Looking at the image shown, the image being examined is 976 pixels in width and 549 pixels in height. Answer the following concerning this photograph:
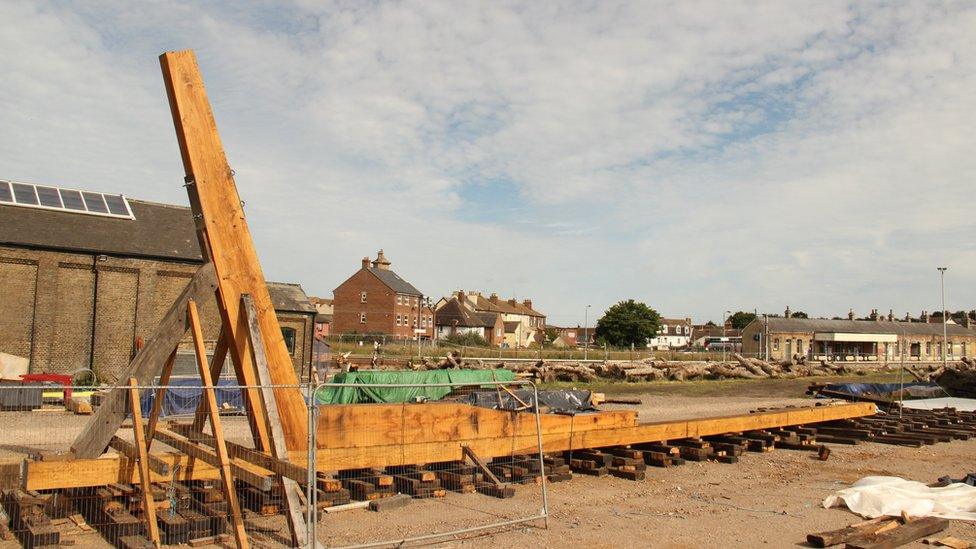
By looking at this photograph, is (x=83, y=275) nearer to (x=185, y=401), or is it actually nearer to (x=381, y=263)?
(x=185, y=401)

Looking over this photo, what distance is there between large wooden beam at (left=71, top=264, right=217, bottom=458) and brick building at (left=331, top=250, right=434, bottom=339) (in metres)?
64.7

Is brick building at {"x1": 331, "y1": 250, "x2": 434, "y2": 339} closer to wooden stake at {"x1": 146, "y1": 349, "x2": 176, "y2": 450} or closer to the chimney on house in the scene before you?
the chimney on house

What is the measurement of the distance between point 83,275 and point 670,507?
26746 mm

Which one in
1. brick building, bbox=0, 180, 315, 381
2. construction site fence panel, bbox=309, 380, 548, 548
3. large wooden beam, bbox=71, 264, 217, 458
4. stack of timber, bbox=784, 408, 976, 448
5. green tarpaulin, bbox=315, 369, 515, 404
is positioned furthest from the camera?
brick building, bbox=0, 180, 315, 381

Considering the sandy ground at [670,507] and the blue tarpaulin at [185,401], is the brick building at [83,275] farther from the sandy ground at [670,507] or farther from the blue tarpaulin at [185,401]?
the sandy ground at [670,507]

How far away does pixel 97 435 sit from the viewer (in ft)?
23.0

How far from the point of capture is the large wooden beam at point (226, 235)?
7086 mm

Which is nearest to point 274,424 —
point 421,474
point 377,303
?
point 421,474

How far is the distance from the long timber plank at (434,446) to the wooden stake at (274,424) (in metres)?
0.33

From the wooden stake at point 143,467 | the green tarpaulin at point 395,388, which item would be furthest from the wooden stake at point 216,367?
the green tarpaulin at point 395,388

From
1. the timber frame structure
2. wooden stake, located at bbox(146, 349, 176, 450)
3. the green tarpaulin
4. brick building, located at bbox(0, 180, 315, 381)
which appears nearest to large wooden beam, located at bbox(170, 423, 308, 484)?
the timber frame structure

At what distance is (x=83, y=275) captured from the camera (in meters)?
28.8

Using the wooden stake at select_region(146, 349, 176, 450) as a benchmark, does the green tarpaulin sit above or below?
below

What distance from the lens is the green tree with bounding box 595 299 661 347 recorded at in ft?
291
